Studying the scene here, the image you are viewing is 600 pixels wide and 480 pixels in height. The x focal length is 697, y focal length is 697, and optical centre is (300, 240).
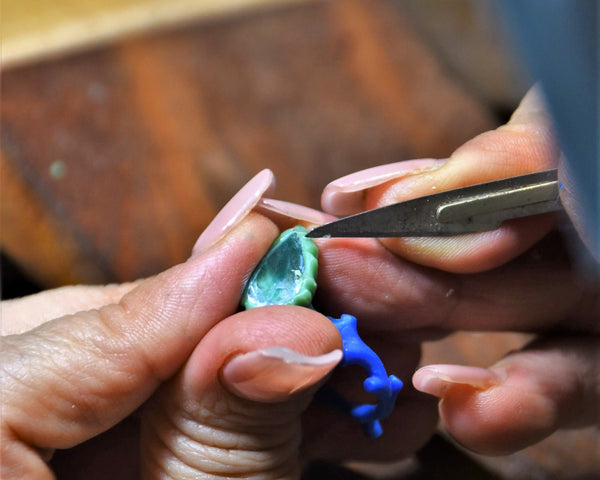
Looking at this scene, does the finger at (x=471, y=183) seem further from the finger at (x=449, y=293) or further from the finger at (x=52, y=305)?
the finger at (x=52, y=305)

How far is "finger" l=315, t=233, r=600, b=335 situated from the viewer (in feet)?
1.16

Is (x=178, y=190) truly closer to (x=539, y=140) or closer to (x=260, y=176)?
(x=260, y=176)

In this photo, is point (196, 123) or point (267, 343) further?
point (196, 123)

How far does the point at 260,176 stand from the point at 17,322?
0.16 m

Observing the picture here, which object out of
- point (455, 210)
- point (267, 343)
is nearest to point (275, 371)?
point (267, 343)

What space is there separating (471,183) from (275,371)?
137 mm

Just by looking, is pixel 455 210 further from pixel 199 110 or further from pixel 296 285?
pixel 199 110

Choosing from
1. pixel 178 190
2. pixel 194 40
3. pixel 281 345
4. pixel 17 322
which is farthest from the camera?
pixel 194 40

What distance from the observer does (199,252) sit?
35 centimetres

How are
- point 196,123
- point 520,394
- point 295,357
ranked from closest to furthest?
point 295,357, point 520,394, point 196,123

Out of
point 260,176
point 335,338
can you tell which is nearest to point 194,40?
point 260,176

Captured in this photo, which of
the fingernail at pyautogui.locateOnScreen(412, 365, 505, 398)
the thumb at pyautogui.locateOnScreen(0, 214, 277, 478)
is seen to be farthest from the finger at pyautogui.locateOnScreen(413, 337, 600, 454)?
the thumb at pyautogui.locateOnScreen(0, 214, 277, 478)

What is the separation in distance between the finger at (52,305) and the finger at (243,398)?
91 millimetres

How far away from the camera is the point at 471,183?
1.12 feet
